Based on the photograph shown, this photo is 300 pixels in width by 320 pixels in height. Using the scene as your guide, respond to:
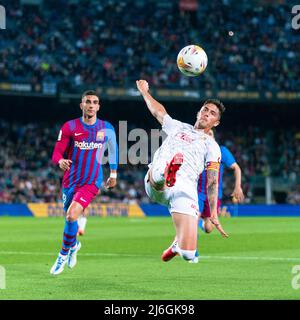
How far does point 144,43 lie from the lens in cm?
4388

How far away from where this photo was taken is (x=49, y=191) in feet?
122

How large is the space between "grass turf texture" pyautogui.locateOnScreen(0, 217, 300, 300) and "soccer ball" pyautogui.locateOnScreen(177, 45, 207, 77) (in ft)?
9.30

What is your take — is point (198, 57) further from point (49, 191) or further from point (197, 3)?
point (197, 3)

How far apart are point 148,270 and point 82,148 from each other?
2.07 m

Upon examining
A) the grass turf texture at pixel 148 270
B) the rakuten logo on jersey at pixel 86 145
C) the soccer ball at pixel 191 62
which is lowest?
the grass turf texture at pixel 148 270

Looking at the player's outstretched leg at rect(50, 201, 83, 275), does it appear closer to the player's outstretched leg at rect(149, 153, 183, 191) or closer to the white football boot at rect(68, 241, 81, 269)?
the white football boot at rect(68, 241, 81, 269)

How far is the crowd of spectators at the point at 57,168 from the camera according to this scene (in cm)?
3725

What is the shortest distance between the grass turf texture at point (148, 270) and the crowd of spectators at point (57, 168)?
1643 centimetres

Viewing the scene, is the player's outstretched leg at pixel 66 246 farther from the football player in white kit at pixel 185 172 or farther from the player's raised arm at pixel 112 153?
the football player in white kit at pixel 185 172

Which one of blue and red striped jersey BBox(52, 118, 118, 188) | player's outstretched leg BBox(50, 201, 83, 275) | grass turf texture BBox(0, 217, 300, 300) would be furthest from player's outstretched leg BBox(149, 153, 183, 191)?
blue and red striped jersey BBox(52, 118, 118, 188)

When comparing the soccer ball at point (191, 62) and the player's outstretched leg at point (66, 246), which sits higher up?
the soccer ball at point (191, 62)

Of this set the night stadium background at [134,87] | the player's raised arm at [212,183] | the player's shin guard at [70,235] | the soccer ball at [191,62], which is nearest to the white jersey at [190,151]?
the player's raised arm at [212,183]

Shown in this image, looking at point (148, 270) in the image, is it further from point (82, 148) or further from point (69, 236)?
point (82, 148)
